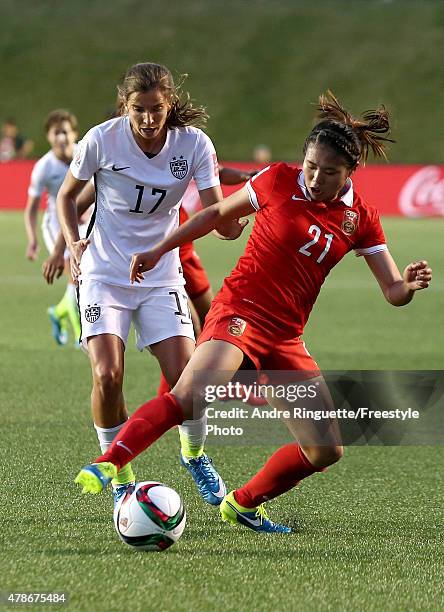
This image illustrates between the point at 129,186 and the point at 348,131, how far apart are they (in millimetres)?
1158

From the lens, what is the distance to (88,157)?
17.7 ft

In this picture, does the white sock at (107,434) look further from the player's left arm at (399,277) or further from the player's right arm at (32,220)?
the player's right arm at (32,220)

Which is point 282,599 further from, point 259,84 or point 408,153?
point 259,84

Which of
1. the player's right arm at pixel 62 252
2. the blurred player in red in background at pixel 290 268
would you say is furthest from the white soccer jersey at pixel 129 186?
the blurred player in red in background at pixel 290 268

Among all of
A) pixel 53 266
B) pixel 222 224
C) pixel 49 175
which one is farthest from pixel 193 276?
pixel 49 175

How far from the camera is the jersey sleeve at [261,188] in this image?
190 inches

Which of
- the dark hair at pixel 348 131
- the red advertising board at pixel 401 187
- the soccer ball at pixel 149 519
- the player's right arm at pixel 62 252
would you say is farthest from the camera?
the red advertising board at pixel 401 187

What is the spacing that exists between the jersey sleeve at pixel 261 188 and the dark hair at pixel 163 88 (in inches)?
25.8

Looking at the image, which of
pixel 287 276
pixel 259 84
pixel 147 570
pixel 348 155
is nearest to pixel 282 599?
pixel 147 570

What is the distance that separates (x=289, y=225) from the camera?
4801 mm

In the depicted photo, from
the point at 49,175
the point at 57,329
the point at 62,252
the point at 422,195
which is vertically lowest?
the point at 422,195

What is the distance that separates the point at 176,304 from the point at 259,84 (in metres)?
48.5

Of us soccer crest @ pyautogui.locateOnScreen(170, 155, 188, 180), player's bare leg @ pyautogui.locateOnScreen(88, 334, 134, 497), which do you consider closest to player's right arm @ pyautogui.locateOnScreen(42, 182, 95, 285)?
us soccer crest @ pyautogui.locateOnScreen(170, 155, 188, 180)

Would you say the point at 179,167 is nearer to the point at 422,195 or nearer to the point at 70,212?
the point at 70,212
